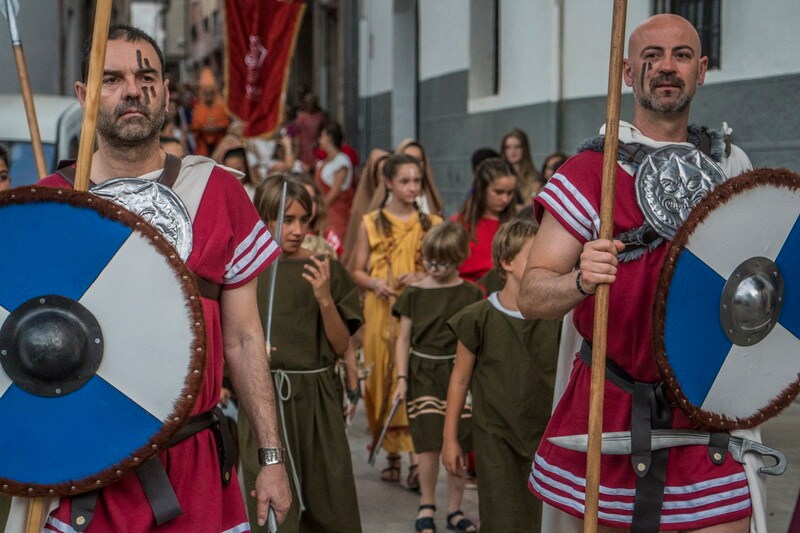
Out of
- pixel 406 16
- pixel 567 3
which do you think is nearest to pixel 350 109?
pixel 406 16

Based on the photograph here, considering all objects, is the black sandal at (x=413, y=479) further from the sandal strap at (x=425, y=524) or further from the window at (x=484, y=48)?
the window at (x=484, y=48)

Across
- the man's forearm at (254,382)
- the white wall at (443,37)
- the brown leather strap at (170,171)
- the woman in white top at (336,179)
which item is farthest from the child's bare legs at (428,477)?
the white wall at (443,37)

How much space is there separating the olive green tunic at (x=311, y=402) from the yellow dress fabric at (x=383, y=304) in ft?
5.74

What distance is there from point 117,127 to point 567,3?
24.6ft

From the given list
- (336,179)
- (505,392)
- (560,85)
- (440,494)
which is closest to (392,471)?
(440,494)

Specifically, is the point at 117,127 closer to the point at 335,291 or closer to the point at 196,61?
the point at 335,291

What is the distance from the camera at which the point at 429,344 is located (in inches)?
262

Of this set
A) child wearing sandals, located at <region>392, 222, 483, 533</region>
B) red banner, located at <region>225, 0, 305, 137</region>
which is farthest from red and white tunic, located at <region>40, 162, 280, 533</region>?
red banner, located at <region>225, 0, 305, 137</region>

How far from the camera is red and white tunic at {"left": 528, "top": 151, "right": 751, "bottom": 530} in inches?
140

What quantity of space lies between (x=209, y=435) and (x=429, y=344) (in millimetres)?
3325

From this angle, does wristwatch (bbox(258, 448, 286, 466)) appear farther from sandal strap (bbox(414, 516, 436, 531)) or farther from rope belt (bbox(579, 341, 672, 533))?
sandal strap (bbox(414, 516, 436, 531))

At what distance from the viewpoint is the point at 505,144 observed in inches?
370

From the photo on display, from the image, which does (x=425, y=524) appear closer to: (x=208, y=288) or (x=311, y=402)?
(x=311, y=402)

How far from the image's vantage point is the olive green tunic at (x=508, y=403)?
207 inches
